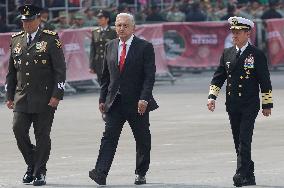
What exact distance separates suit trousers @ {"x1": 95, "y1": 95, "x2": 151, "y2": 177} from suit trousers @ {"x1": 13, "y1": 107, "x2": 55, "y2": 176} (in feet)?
2.01

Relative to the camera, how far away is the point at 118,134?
43.1 feet

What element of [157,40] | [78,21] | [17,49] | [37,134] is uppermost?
[17,49]

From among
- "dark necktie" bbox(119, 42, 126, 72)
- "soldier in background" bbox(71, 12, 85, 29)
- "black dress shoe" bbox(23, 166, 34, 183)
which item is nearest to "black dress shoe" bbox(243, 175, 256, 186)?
"dark necktie" bbox(119, 42, 126, 72)

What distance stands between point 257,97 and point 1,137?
672cm

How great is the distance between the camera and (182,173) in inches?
550

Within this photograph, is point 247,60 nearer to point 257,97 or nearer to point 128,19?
point 257,97

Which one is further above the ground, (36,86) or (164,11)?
(36,86)

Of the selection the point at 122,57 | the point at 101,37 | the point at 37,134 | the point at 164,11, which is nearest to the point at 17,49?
the point at 37,134

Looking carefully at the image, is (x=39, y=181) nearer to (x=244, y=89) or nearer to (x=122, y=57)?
(x=122, y=57)

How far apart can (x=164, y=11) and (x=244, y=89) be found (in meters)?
25.9

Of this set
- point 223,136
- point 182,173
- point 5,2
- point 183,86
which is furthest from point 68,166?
point 5,2

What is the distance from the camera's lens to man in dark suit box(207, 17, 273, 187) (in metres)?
12.8

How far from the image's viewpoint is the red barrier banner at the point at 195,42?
31.2 meters

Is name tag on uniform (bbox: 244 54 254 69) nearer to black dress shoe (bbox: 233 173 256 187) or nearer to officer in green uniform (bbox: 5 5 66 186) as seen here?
black dress shoe (bbox: 233 173 256 187)
